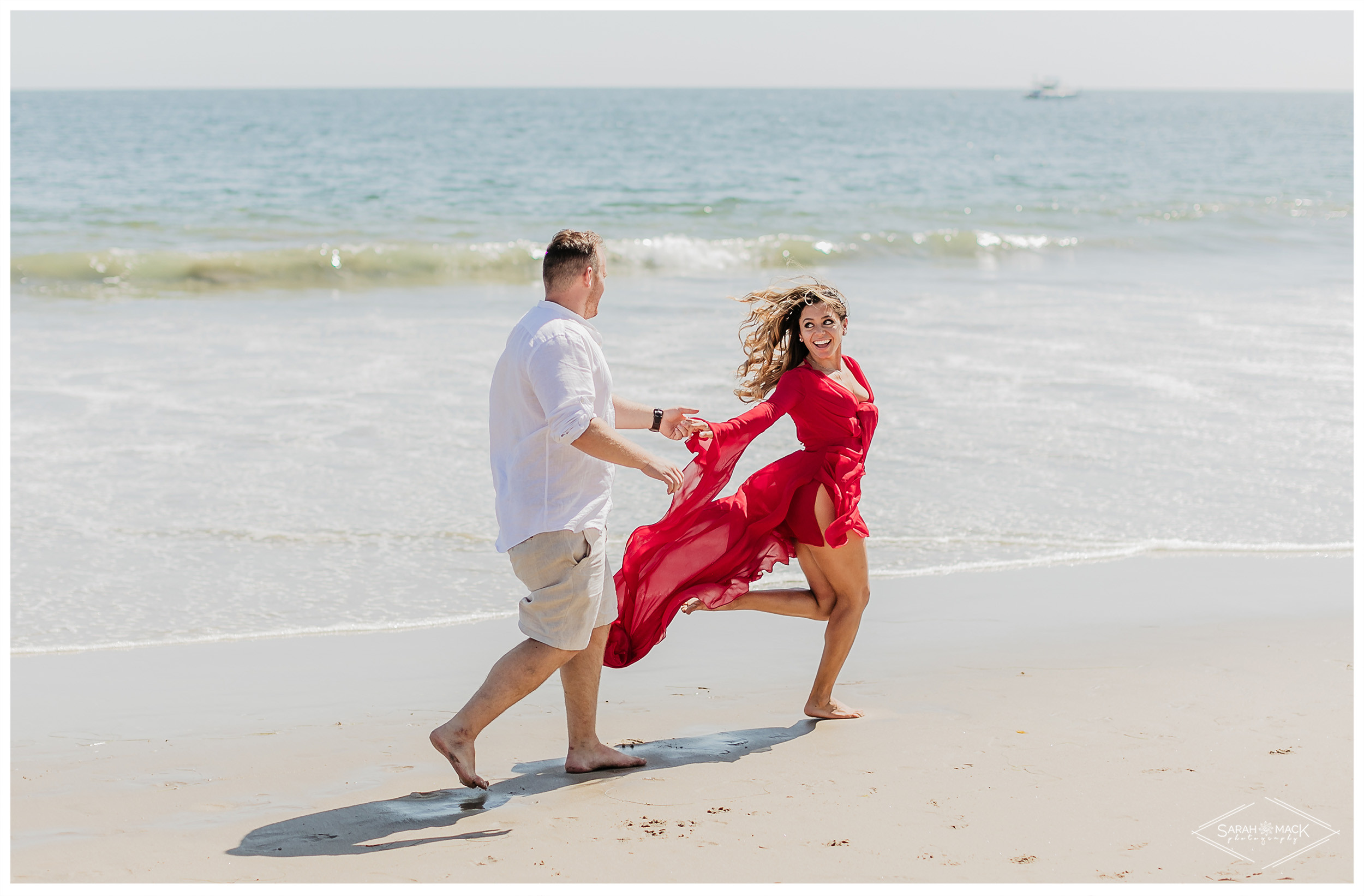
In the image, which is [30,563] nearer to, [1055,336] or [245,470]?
[245,470]

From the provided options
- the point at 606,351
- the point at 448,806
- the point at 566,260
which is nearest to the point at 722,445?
the point at 566,260

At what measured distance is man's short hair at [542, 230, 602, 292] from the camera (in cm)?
359

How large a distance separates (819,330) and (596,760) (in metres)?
1.65

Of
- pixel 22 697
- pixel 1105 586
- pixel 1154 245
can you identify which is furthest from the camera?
pixel 1154 245

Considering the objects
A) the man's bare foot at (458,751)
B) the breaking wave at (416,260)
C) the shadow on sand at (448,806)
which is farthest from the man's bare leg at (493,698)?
the breaking wave at (416,260)

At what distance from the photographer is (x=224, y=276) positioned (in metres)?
16.6

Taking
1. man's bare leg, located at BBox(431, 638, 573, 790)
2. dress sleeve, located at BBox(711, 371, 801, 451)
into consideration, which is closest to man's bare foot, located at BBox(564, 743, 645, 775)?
man's bare leg, located at BBox(431, 638, 573, 790)

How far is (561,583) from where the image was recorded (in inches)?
141

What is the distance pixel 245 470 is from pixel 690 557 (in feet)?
13.6

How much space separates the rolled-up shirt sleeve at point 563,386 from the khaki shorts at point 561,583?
326 mm

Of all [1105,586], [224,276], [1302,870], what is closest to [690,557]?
[1302,870]

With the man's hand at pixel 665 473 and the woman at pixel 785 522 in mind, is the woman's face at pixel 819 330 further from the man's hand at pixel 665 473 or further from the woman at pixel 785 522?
the man's hand at pixel 665 473

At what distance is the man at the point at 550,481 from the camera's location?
11.3ft

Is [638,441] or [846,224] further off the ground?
[846,224]
